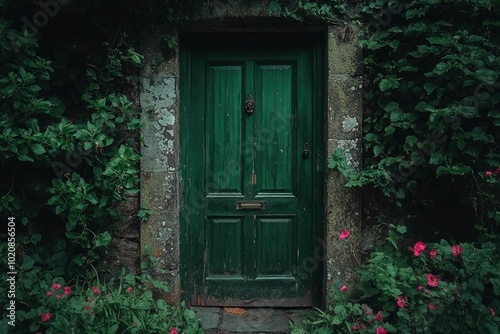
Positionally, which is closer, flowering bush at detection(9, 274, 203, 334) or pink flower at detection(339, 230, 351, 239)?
flowering bush at detection(9, 274, 203, 334)

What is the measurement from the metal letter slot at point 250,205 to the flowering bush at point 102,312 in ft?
2.81

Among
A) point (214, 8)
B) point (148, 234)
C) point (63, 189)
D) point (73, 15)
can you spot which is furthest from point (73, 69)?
point (148, 234)

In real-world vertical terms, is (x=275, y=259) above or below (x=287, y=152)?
below

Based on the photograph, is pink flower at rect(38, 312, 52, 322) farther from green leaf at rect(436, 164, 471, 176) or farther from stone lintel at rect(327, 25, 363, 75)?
green leaf at rect(436, 164, 471, 176)

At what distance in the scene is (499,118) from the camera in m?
2.98

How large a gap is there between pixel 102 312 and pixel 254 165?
1.54 metres

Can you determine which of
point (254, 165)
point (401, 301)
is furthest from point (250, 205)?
point (401, 301)

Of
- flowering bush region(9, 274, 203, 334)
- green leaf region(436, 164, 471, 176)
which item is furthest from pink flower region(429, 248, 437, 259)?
flowering bush region(9, 274, 203, 334)

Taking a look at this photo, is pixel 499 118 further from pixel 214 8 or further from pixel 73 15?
pixel 73 15

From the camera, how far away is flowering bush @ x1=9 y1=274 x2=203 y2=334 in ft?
9.18

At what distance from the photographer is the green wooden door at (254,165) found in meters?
3.59

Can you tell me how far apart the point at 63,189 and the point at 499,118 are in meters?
2.95

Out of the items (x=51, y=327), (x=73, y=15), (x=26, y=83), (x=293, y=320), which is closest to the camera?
(x=51, y=327)

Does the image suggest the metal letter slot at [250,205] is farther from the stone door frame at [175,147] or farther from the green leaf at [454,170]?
the green leaf at [454,170]
